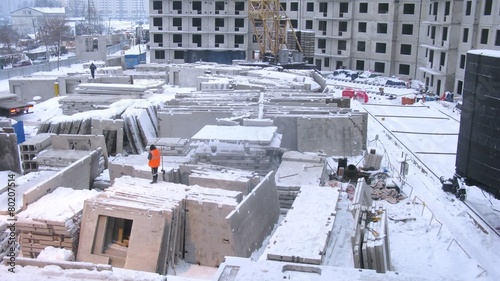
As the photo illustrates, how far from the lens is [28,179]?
1286 centimetres

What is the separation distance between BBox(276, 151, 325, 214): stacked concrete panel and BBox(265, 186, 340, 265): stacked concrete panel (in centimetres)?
101

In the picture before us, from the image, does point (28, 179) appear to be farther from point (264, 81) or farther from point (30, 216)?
point (264, 81)

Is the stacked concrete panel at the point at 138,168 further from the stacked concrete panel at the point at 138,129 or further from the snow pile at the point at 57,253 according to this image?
the snow pile at the point at 57,253

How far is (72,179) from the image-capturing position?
41.0 feet

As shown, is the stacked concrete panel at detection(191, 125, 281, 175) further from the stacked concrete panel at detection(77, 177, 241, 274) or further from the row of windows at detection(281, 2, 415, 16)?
the row of windows at detection(281, 2, 415, 16)

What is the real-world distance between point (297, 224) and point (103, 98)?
14.9 m

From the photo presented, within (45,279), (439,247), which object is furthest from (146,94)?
(45,279)

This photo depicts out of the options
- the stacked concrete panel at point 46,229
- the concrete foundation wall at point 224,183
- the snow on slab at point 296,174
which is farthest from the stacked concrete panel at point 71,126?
the stacked concrete panel at point 46,229

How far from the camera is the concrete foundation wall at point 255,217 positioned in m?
9.41

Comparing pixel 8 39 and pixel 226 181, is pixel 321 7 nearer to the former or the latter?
pixel 226 181

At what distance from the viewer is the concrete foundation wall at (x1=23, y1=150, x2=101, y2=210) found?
407 inches

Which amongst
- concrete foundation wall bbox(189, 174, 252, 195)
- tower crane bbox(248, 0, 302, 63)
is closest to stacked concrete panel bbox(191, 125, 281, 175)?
concrete foundation wall bbox(189, 174, 252, 195)

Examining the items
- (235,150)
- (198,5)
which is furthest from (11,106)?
(198,5)

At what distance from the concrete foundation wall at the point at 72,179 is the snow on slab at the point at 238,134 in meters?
3.08
